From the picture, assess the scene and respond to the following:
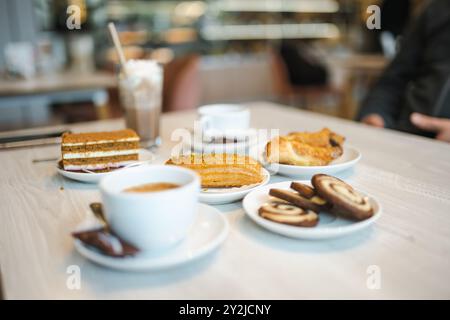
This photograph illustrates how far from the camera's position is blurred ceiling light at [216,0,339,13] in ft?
22.0

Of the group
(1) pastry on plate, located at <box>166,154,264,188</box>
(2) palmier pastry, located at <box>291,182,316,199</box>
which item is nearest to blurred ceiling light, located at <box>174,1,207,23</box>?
(1) pastry on plate, located at <box>166,154,264,188</box>

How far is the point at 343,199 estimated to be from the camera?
0.70 meters

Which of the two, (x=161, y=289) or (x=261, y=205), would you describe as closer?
(x=161, y=289)

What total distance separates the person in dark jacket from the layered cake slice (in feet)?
3.43

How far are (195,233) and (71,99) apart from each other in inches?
93.9

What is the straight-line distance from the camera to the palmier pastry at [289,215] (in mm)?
685

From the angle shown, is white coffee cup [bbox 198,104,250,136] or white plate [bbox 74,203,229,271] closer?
white plate [bbox 74,203,229,271]

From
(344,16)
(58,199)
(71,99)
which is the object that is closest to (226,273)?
(58,199)

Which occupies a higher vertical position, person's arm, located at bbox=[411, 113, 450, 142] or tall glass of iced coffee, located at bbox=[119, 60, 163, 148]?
tall glass of iced coffee, located at bbox=[119, 60, 163, 148]

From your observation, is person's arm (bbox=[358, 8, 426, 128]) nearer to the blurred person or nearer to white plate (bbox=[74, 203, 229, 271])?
white plate (bbox=[74, 203, 229, 271])

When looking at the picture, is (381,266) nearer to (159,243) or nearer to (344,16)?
(159,243)

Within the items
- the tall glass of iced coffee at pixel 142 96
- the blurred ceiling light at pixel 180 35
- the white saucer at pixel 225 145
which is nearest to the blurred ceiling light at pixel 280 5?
the blurred ceiling light at pixel 180 35

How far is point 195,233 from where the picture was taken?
68 centimetres
